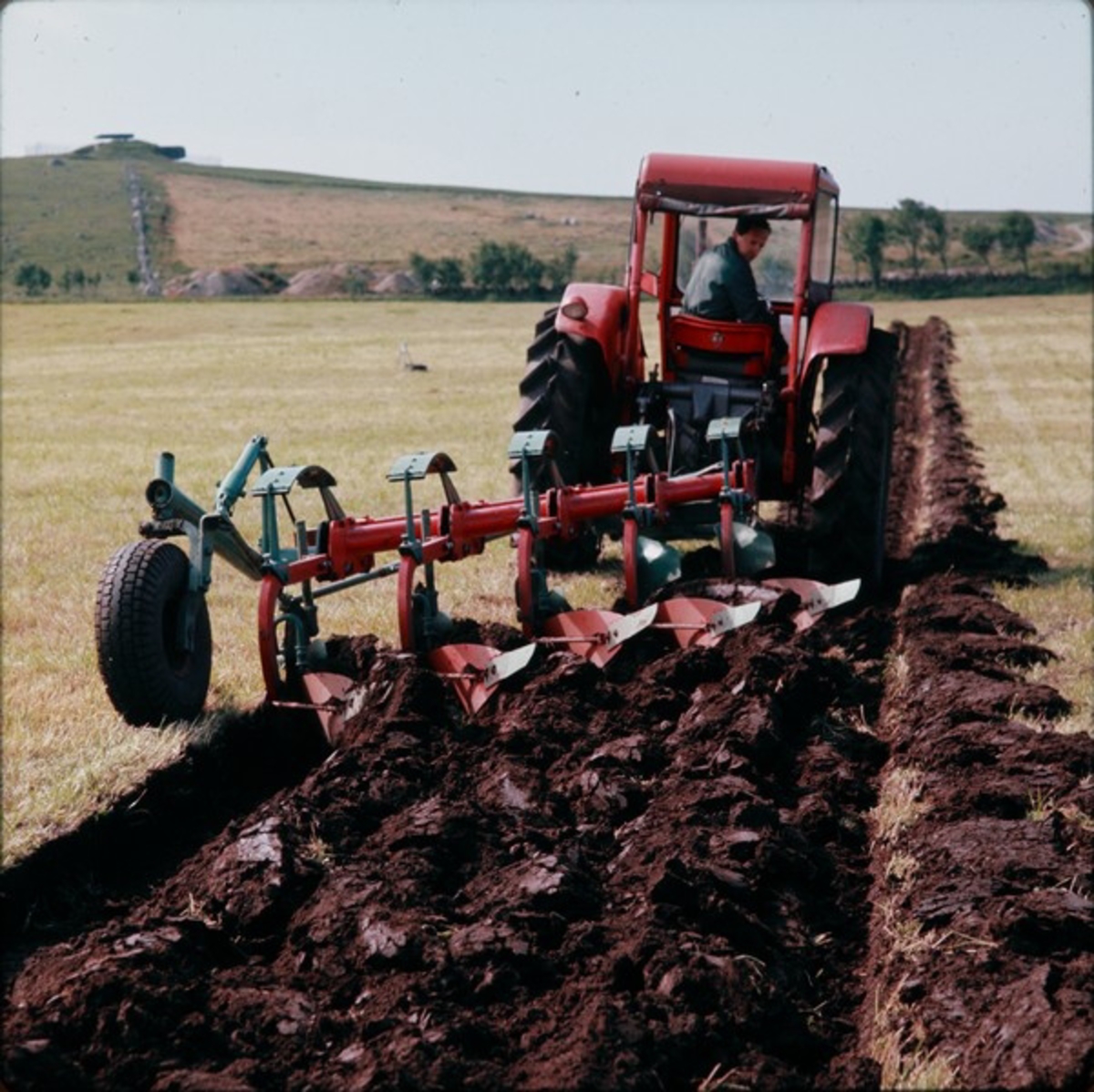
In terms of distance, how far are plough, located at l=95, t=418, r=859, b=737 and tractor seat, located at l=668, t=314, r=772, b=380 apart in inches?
A: 31.1

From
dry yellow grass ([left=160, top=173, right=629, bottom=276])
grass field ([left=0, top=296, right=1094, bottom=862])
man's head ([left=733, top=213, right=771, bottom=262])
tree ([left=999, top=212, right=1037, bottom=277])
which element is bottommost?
grass field ([left=0, top=296, right=1094, bottom=862])

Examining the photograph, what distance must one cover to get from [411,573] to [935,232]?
5653cm

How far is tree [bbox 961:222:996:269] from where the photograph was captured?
6319 cm

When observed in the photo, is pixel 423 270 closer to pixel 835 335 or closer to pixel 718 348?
pixel 718 348

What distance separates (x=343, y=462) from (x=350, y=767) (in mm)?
10475

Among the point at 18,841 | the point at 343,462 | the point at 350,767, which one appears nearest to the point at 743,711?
the point at 350,767

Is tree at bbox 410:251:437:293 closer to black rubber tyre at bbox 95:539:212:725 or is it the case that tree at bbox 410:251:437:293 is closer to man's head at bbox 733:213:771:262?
man's head at bbox 733:213:771:262

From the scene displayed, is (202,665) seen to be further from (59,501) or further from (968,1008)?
(59,501)

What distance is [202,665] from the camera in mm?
6113

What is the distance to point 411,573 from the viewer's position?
21.2 feet

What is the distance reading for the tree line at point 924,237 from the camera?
50.6 meters

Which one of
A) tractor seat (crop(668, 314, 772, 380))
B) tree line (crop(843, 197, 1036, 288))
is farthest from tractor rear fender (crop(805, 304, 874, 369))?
tree line (crop(843, 197, 1036, 288))

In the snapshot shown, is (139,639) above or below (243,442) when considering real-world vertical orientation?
above

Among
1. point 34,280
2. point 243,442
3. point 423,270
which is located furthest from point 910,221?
point 243,442
